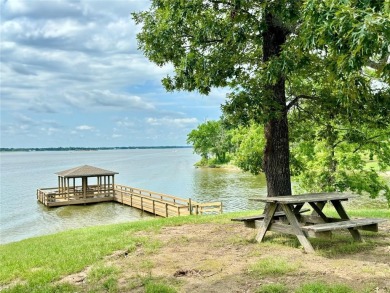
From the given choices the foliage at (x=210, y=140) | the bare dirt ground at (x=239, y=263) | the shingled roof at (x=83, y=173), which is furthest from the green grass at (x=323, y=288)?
the foliage at (x=210, y=140)

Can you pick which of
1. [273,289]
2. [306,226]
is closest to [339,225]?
[306,226]

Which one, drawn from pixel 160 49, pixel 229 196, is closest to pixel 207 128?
pixel 229 196

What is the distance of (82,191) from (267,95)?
93.6ft

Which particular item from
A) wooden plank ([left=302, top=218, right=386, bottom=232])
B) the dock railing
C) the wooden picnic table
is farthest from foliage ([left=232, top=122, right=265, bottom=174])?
wooden plank ([left=302, top=218, right=386, bottom=232])

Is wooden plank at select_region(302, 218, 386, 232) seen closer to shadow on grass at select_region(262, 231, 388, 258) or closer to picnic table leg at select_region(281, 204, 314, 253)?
picnic table leg at select_region(281, 204, 314, 253)

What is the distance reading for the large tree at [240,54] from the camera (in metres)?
6.95

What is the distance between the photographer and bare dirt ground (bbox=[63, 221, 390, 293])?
15.6 feet

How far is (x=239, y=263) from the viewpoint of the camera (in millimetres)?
5668

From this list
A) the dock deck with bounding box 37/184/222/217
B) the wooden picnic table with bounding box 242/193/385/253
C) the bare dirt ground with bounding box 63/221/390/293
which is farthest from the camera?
the dock deck with bounding box 37/184/222/217

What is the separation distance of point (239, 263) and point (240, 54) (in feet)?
15.7

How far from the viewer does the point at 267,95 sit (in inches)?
299

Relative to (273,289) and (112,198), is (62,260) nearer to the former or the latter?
(273,289)

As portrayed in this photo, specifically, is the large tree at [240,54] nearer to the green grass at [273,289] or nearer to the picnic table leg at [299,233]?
the picnic table leg at [299,233]

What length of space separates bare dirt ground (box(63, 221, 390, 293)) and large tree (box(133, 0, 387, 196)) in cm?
205
